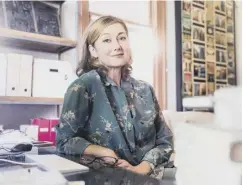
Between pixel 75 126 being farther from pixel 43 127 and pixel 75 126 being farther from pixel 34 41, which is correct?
pixel 34 41

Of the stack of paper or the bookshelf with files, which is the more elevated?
the bookshelf with files

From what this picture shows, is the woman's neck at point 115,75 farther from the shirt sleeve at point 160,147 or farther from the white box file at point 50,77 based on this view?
the white box file at point 50,77

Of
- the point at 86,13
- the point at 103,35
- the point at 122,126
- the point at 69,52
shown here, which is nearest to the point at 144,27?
the point at 86,13

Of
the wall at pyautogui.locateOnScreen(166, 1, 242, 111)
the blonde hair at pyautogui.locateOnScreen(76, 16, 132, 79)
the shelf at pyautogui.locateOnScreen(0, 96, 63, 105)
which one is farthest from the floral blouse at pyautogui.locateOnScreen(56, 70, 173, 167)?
the wall at pyautogui.locateOnScreen(166, 1, 242, 111)

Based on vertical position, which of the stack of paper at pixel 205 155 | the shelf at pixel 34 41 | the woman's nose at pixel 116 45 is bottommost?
the stack of paper at pixel 205 155

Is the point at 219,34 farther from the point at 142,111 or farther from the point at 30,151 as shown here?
the point at 30,151

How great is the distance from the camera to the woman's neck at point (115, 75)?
1.21 meters

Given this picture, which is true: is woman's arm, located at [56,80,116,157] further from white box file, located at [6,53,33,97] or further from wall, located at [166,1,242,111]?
wall, located at [166,1,242,111]

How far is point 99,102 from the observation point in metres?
1.05

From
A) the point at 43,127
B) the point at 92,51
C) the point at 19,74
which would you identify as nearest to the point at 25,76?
the point at 19,74

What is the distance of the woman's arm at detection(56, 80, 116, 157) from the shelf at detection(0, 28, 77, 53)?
2.08 ft

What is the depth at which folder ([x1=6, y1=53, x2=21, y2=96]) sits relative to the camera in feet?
4.75

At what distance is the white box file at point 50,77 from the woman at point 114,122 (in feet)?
1.32

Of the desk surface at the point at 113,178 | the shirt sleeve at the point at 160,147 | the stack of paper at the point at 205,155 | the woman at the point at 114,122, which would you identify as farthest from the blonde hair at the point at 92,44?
the stack of paper at the point at 205,155
